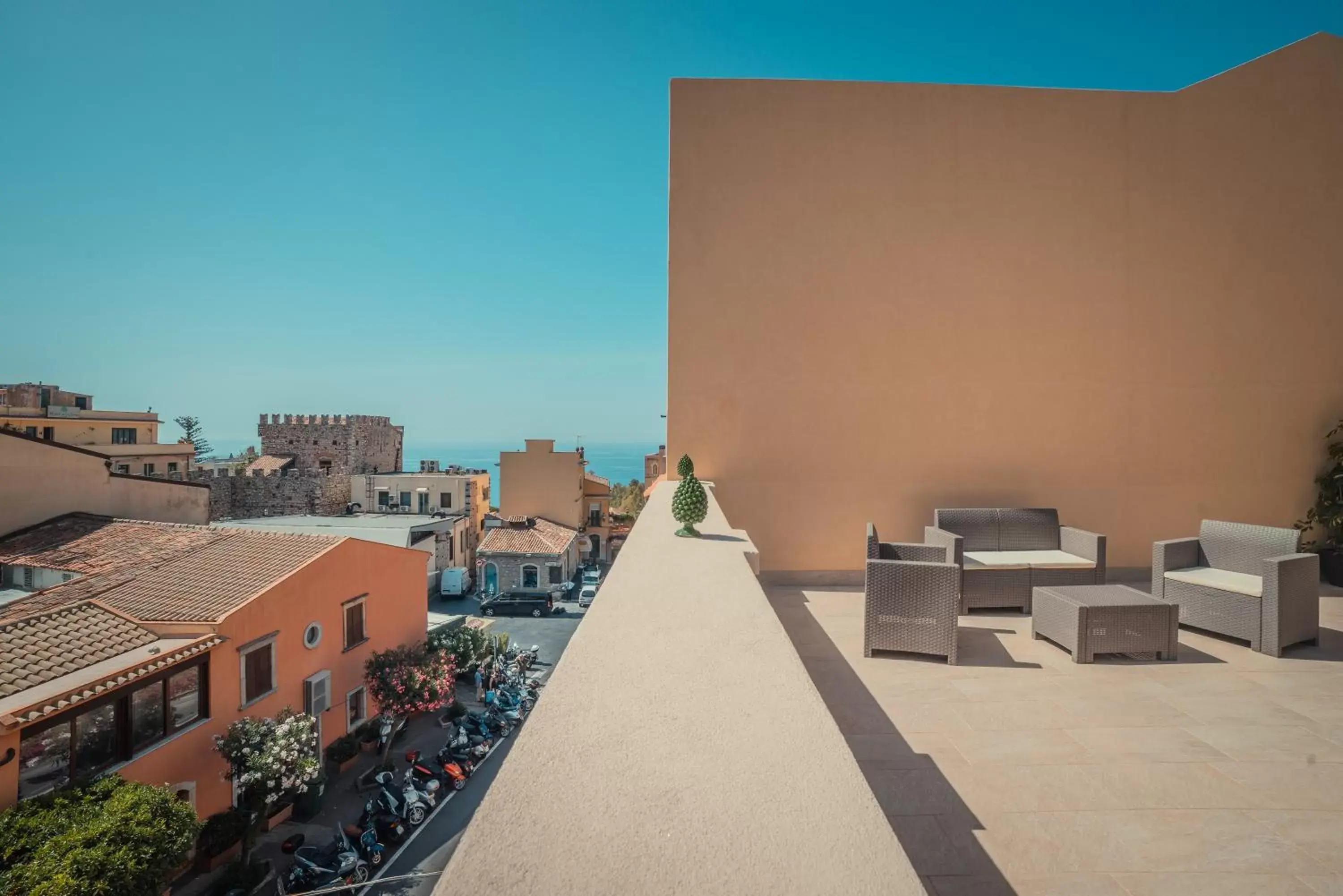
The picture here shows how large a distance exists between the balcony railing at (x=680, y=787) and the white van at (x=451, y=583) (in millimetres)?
27586

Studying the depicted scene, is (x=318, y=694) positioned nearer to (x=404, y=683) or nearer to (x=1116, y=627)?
(x=404, y=683)

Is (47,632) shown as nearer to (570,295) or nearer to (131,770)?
(131,770)

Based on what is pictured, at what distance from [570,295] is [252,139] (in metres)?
18.6

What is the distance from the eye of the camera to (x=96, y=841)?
6.65 m

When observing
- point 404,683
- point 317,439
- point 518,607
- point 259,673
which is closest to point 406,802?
point 404,683

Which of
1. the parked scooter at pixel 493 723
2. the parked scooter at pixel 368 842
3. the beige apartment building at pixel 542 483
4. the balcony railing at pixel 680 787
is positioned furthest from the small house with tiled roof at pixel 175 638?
the beige apartment building at pixel 542 483

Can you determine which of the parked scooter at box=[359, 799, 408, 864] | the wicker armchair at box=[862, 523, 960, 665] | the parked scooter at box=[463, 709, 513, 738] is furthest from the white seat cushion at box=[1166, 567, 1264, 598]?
the parked scooter at box=[463, 709, 513, 738]

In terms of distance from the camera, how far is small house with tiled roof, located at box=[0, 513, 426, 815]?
793 centimetres

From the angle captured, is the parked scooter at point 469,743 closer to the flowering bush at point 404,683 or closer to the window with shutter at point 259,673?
the flowering bush at point 404,683

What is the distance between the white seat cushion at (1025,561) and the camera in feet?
13.8

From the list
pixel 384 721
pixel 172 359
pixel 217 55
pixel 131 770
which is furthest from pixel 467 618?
pixel 172 359

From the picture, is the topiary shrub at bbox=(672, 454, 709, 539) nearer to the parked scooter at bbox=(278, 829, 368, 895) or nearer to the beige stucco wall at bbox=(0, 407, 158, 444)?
the parked scooter at bbox=(278, 829, 368, 895)

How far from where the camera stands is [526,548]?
27.0 m

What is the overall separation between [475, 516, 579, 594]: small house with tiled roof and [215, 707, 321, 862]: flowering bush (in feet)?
52.9
